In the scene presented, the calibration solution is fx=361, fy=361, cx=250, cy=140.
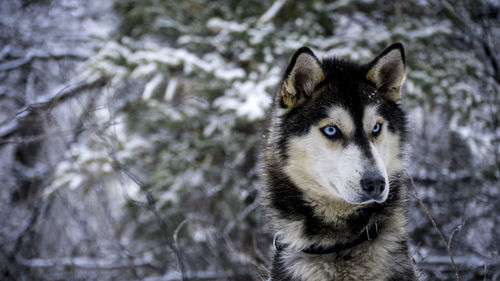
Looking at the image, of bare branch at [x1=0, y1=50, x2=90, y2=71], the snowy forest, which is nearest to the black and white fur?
the snowy forest

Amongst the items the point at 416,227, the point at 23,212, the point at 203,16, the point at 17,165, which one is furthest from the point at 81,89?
the point at 416,227

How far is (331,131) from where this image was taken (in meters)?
2.42

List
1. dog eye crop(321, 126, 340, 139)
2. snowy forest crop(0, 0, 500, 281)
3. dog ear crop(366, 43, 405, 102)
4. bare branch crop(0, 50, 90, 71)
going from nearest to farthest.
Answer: dog eye crop(321, 126, 340, 139), dog ear crop(366, 43, 405, 102), snowy forest crop(0, 0, 500, 281), bare branch crop(0, 50, 90, 71)

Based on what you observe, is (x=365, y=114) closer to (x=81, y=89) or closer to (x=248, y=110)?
(x=248, y=110)

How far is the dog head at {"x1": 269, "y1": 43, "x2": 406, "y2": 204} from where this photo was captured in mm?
2258

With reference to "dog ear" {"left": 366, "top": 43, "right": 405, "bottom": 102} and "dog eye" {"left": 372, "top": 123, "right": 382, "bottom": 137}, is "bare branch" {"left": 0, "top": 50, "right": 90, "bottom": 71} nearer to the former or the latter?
"dog ear" {"left": 366, "top": 43, "right": 405, "bottom": 102}

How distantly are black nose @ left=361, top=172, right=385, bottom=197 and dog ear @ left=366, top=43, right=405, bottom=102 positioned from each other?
87cm

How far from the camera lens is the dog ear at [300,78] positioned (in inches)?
97.4

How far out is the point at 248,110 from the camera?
5195mm

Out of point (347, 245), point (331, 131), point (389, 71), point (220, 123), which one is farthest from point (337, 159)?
point (220, 123)

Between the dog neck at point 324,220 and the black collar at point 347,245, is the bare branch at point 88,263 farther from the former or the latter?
the black collar at point 347,245

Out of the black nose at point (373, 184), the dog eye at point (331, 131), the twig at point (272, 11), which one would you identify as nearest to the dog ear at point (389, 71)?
the dog eye at point (331, 131)

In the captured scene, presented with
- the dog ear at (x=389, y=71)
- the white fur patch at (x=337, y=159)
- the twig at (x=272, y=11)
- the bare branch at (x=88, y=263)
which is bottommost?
the bare branch at (x=88, y=263)

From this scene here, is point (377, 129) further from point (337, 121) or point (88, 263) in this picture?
point (88, 263)
